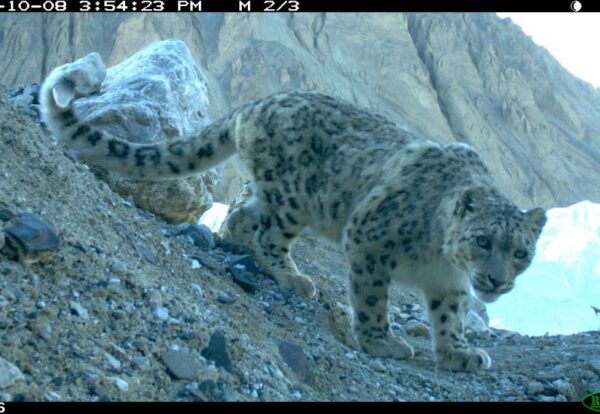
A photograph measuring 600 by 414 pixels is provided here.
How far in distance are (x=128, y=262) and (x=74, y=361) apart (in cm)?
139

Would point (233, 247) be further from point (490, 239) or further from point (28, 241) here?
point (28, 241)

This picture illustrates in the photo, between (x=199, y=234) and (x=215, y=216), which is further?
(x=215, y=216)

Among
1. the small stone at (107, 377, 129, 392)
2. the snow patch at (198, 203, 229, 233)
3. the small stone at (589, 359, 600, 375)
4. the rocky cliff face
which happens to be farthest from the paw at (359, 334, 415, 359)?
the rocky cliff face

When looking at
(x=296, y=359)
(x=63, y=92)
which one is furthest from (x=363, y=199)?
(x=63, y=92)

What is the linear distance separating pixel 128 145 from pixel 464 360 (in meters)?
3.01

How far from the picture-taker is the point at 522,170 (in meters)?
32.2

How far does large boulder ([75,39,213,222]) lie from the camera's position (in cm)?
725

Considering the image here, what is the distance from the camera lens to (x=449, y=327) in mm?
6145

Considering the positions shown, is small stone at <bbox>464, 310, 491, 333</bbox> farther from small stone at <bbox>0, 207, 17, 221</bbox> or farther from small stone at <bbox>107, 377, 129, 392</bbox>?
small stone at <bbox>107, 377, 129, 392</bbox>

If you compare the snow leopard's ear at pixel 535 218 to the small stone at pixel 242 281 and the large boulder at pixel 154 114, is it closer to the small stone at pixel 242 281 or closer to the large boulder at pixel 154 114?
the small stone at pixel 242 281

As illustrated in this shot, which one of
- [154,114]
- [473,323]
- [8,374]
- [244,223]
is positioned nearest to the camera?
[8,374]

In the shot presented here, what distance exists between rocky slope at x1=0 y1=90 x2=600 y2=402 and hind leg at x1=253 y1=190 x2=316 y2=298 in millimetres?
169

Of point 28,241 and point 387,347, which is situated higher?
point 28,241

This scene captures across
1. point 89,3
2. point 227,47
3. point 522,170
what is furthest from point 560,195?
point 89,3
